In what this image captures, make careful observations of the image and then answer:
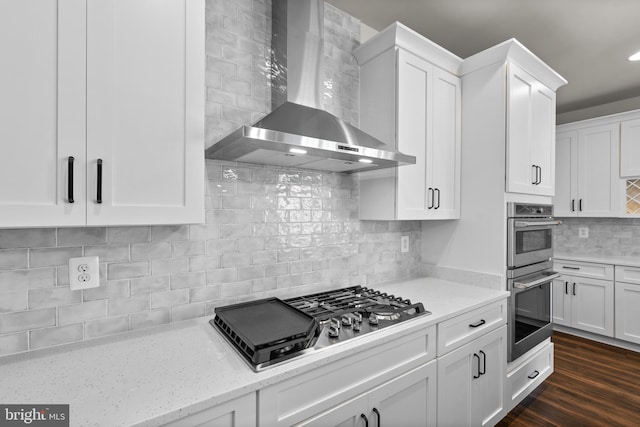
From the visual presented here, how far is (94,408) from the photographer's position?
0.83 meters

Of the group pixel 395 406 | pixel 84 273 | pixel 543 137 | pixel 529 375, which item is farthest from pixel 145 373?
pixel 543 137

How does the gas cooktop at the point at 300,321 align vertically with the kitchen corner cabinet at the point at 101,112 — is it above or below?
below

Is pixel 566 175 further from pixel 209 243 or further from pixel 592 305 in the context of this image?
pixel 209 243

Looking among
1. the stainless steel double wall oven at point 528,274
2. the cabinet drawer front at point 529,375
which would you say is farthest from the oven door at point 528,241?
the cabinet drawer front at point 529,375

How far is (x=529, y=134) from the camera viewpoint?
7.54ft

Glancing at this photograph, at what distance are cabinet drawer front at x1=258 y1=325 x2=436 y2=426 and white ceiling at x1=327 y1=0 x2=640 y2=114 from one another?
2095mm

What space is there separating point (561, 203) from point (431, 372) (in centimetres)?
359

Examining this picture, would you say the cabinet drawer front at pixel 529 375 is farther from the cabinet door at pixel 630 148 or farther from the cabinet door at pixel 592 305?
Answer: the cabinet door at pixel 630 148

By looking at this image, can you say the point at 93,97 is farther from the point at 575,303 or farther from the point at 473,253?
the point at 575,303

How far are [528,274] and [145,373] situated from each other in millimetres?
2517

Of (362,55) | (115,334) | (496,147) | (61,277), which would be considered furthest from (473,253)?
(61,277)

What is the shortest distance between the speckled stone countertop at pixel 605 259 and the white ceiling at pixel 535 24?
199 centimetres

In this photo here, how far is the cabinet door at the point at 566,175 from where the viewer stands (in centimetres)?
381

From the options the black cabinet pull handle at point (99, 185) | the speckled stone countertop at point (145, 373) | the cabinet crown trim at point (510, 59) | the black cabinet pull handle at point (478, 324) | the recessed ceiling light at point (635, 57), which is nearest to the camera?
the speckled stone countertop at point (145, 373)
